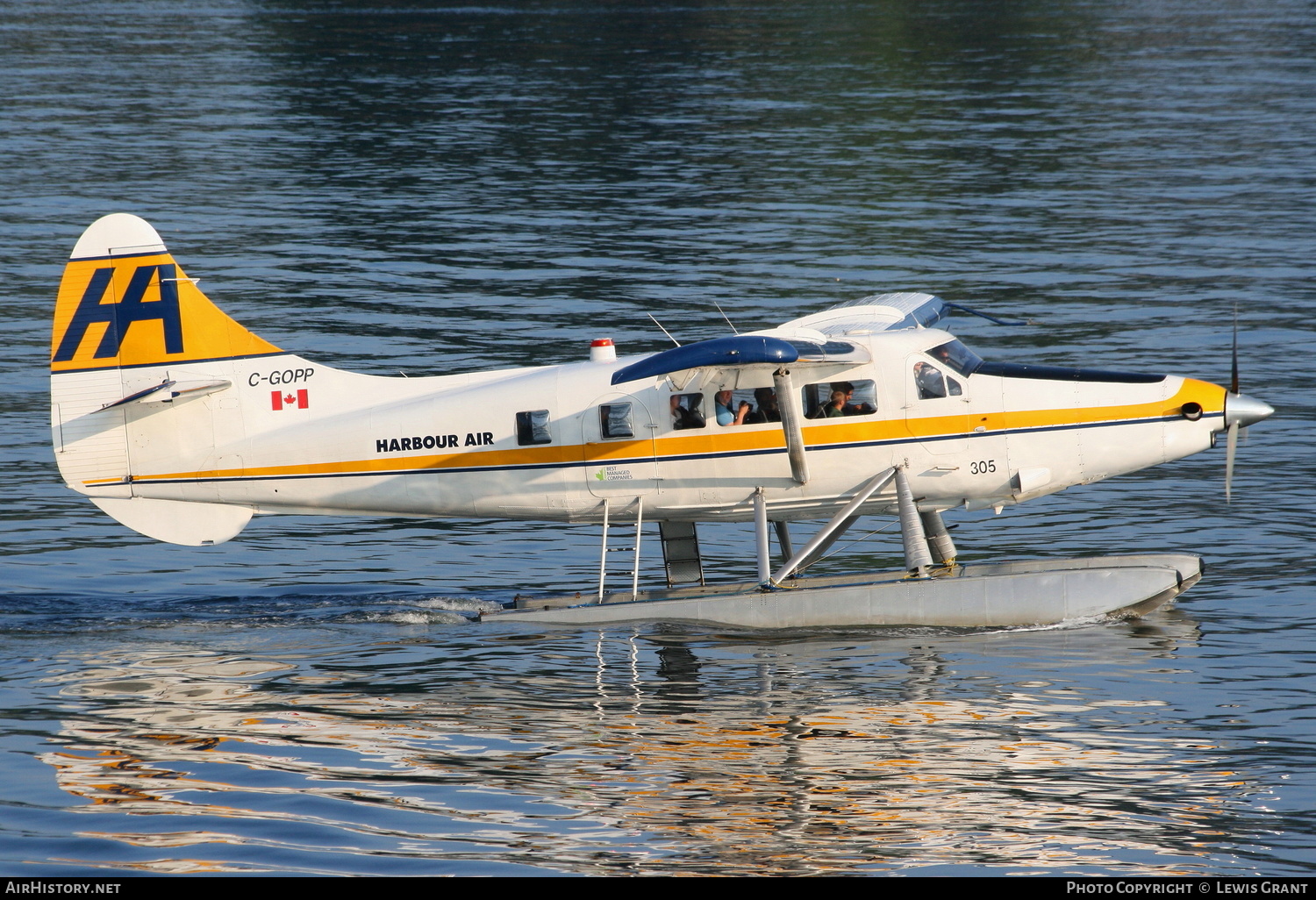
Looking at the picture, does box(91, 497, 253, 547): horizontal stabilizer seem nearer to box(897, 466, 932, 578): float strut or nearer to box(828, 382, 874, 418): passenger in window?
box(828, 382, 874, 418): passenger in window

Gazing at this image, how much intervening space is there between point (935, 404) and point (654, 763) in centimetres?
527

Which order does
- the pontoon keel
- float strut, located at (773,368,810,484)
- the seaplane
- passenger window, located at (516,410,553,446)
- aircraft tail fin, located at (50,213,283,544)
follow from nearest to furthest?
float strut, located at (773,368,810,484) < the pontoon keel < the seaplane < passenger window, located at (516,410,553,446) < aircraft tail fin, located at (50,213,283,544)

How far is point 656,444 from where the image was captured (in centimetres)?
1582

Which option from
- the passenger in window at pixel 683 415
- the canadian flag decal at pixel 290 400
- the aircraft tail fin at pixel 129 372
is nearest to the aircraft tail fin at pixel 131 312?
the aircraft tail fin at pixel 129 372

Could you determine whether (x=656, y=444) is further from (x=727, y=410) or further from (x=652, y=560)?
(x=652, y=560)

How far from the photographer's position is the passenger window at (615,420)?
51.7ft

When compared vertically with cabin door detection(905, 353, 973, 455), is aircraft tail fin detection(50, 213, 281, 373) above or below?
above

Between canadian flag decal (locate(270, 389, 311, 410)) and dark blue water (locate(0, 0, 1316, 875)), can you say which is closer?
dark blue water (locate(0, 0, 1316, 875))

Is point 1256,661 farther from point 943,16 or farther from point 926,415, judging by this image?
point 943,16

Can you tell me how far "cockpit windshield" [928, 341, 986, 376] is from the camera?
15.6 m

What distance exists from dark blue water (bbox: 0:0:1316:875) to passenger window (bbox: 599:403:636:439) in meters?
2.01

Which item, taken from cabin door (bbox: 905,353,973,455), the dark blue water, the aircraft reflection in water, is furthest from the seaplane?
the aircraft reflection in water

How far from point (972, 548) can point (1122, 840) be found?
7.71m

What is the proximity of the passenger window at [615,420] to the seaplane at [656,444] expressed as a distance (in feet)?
0.07
